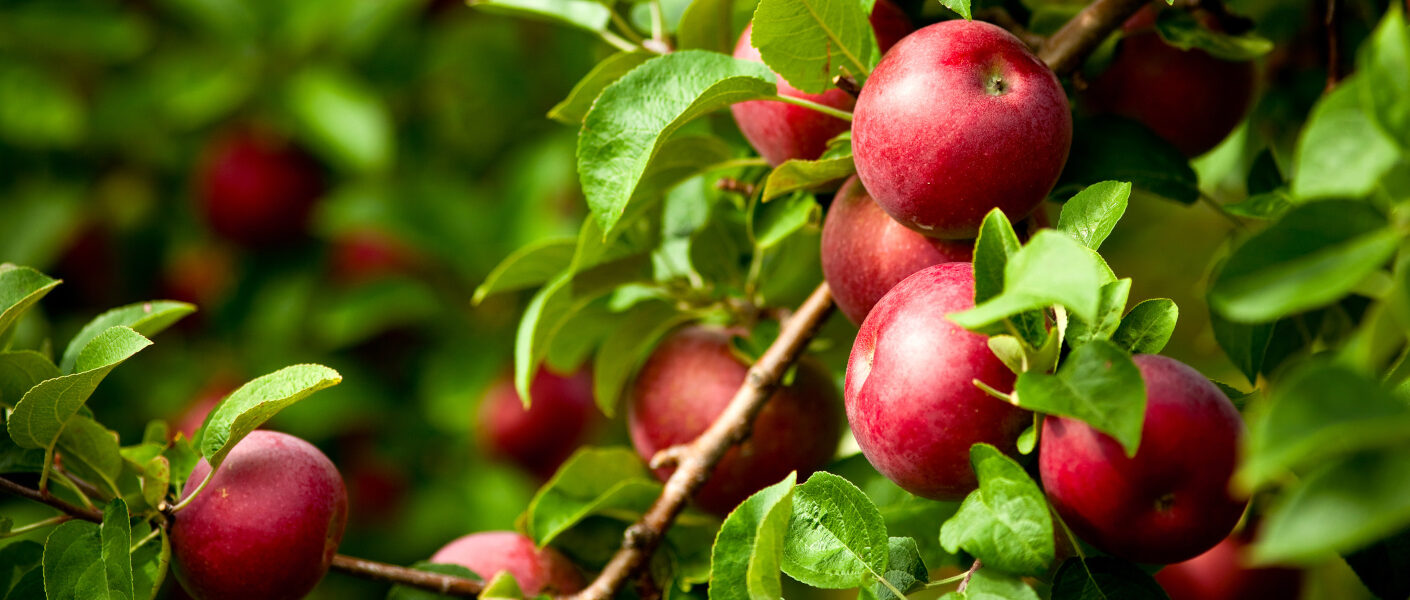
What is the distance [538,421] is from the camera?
1984 millimetres

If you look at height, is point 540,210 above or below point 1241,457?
below

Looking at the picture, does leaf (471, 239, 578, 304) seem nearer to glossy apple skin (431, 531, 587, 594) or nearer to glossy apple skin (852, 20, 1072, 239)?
glossy apple skin (431, 531, 587, 594)

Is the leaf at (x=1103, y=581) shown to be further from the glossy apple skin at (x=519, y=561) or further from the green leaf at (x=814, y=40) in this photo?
the glossy apple skin at (x=519, y=561)

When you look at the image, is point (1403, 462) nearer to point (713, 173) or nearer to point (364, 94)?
point (713, 173)

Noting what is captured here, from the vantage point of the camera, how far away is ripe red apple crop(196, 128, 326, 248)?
6.79 feet

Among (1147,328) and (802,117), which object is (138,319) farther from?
(1147,328)

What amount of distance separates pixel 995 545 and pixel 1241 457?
0.15 metres

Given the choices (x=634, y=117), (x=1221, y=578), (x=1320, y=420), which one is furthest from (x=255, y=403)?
(x=1221, y=578)

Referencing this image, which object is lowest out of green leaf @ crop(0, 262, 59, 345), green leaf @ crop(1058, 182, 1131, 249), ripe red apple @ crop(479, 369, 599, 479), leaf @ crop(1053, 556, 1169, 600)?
ripe red apple @ crop(479, 369, 599, 479)

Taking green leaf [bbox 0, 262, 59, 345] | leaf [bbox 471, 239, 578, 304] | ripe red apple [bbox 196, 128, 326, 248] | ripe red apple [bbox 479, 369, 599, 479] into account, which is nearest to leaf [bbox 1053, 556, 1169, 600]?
leaf [bbox 471, 239, 578, 304]

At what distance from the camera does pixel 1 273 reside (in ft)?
2.88

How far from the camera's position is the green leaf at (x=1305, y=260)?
0.47 metres

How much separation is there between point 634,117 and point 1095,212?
34 cm

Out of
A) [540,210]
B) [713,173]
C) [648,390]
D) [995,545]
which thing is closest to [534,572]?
[648,390]
